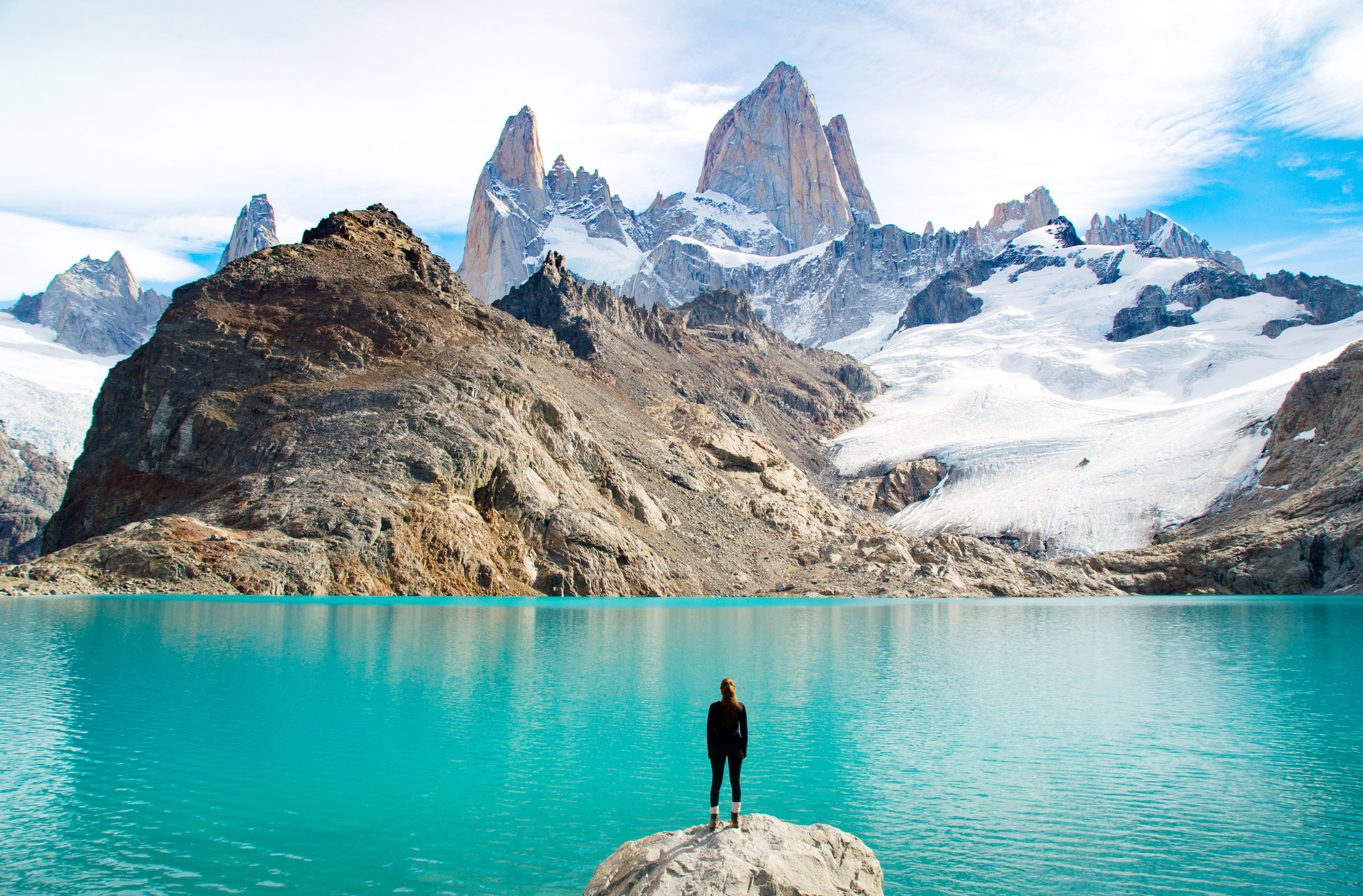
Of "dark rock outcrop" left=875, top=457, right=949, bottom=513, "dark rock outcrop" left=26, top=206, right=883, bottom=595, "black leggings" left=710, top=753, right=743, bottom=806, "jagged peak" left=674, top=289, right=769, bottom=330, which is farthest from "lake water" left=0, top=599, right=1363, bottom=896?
"jagged peak" left=674, top=289, right=769, bottom=330

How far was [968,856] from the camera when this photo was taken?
12781 mm

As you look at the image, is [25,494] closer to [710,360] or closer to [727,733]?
[710,360]

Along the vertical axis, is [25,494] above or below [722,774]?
above

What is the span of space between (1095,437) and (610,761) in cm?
14291

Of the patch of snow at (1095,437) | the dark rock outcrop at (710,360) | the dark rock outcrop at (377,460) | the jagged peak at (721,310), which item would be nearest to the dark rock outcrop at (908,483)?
the patch of snow at (1095,437)

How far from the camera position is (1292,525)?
8931 centimetres

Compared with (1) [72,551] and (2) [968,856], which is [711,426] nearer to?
(1) [72,551]

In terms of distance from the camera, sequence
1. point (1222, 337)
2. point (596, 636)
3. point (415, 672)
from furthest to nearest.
Answer: point (1222, 337)
point (596, 636)
point (415, 672)

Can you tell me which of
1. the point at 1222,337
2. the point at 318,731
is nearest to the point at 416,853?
the point at 318,731

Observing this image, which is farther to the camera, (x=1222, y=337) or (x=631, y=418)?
(x=1222, y=337)

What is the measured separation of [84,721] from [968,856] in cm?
1812

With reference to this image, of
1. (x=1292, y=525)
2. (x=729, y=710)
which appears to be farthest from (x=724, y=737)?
(x=1292, y=525)

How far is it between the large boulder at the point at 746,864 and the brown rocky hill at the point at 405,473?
52.2 metres

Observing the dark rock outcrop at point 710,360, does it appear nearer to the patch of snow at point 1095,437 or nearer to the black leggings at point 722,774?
the patch of snow at point 1095,437
